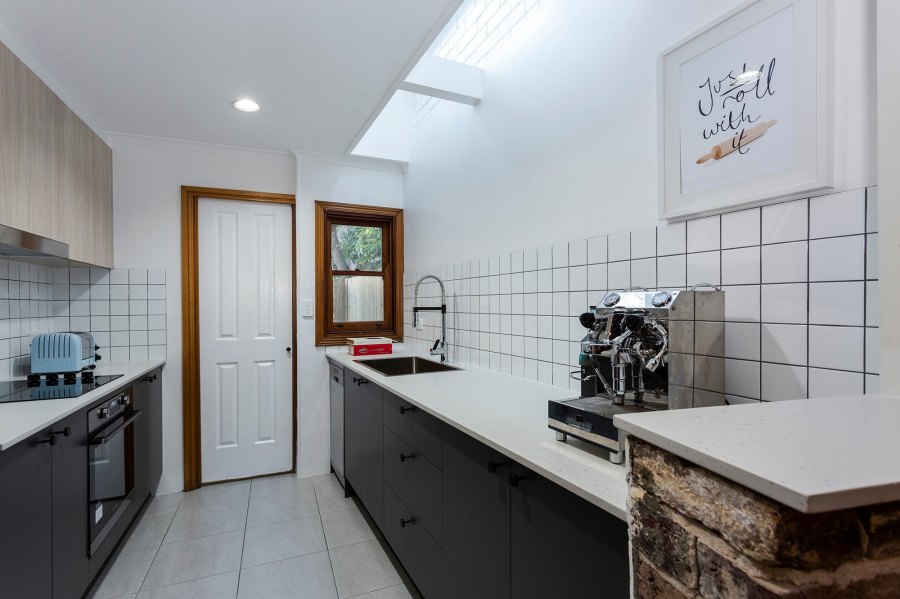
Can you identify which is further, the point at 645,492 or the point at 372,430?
the point at 372,430

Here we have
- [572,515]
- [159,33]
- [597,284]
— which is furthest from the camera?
[159,33]

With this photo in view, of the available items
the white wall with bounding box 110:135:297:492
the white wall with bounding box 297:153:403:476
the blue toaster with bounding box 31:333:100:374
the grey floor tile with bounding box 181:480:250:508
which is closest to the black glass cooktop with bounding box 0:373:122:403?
the blue toaster with bounding box 31:333:100:374

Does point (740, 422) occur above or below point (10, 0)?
below

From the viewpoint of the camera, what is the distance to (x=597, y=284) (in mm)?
1673

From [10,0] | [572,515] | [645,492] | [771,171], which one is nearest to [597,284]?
[771,171]

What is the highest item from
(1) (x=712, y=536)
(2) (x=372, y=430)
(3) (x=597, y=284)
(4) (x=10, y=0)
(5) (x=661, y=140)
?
(4) (x=10, y=0)

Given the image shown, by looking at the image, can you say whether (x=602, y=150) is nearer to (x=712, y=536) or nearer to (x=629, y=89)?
(x=629, y=89)

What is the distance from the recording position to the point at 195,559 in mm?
2252

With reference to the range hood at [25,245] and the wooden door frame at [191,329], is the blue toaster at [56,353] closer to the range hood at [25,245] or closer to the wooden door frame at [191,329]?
the range hood at [25,245]

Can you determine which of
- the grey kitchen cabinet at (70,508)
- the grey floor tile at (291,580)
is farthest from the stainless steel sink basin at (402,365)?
the grey kitchen cabinet at (70,508)

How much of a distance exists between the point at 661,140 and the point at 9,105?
2.41 metres

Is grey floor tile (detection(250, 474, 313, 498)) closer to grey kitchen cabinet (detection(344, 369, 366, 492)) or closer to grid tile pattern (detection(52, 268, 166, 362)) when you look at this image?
grey kitchen cabinet (detection(344, 369, 366, 492))

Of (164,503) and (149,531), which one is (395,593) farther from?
(164,503)

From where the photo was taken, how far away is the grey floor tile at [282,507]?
2663 mm
